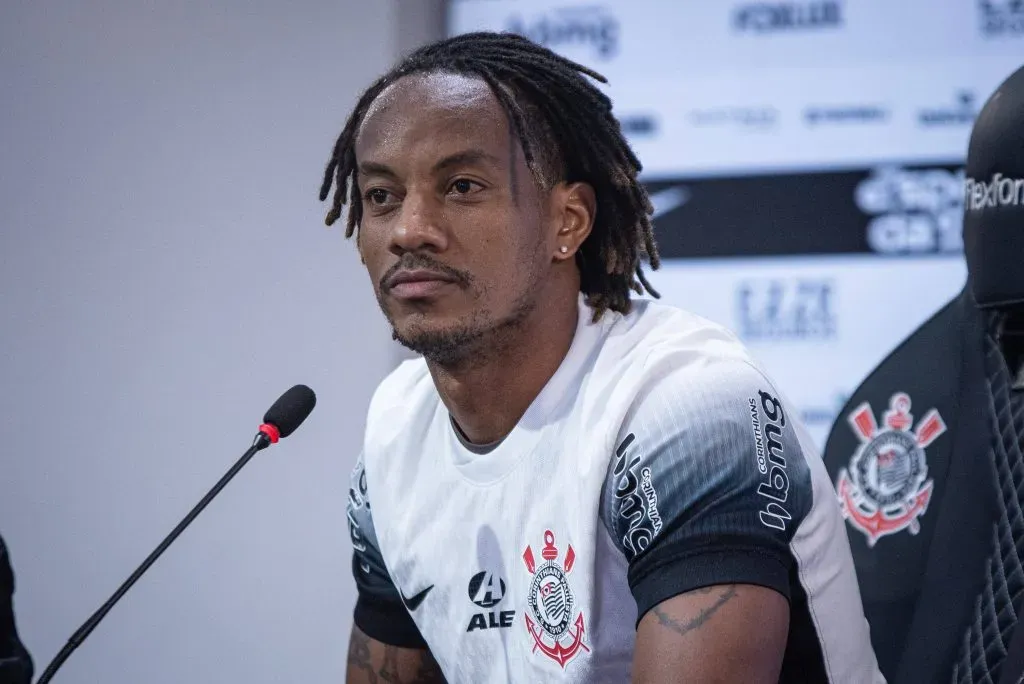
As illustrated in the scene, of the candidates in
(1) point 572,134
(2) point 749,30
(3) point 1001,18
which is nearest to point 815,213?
(2) point 749,30

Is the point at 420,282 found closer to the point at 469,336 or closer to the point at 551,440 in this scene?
the point at 469,336

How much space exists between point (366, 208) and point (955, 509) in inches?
28.5

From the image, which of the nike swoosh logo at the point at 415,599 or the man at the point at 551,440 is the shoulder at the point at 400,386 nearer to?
the man at the point at 551,440

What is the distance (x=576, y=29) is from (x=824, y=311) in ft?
2.57

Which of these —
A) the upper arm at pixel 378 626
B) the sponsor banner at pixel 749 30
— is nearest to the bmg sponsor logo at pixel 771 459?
the upper arm at pixel 378 626

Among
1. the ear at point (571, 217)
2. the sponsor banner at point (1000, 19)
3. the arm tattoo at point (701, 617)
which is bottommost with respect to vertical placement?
the arm tattoo at point (701, 617)

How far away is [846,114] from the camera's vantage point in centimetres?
247

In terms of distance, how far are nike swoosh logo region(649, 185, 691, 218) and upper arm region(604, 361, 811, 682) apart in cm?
133

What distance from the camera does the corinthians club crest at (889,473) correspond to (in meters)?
1.26

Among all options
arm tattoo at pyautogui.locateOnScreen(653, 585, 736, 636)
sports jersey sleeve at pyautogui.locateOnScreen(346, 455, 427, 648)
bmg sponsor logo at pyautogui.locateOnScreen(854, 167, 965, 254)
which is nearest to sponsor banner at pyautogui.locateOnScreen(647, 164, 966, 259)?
bmg sponsor logo at pyautogui.locateOnScreen(854, 167, 965, 254)

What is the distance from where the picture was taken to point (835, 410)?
2475 millimetres

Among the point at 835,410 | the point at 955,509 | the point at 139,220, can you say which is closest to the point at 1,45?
the point at 139,220

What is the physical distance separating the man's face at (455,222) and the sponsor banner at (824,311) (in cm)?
113

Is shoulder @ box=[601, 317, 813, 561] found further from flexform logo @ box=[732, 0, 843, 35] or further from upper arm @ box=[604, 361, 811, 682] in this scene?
flexform logo @ box=[732, 0, 843, 35]
